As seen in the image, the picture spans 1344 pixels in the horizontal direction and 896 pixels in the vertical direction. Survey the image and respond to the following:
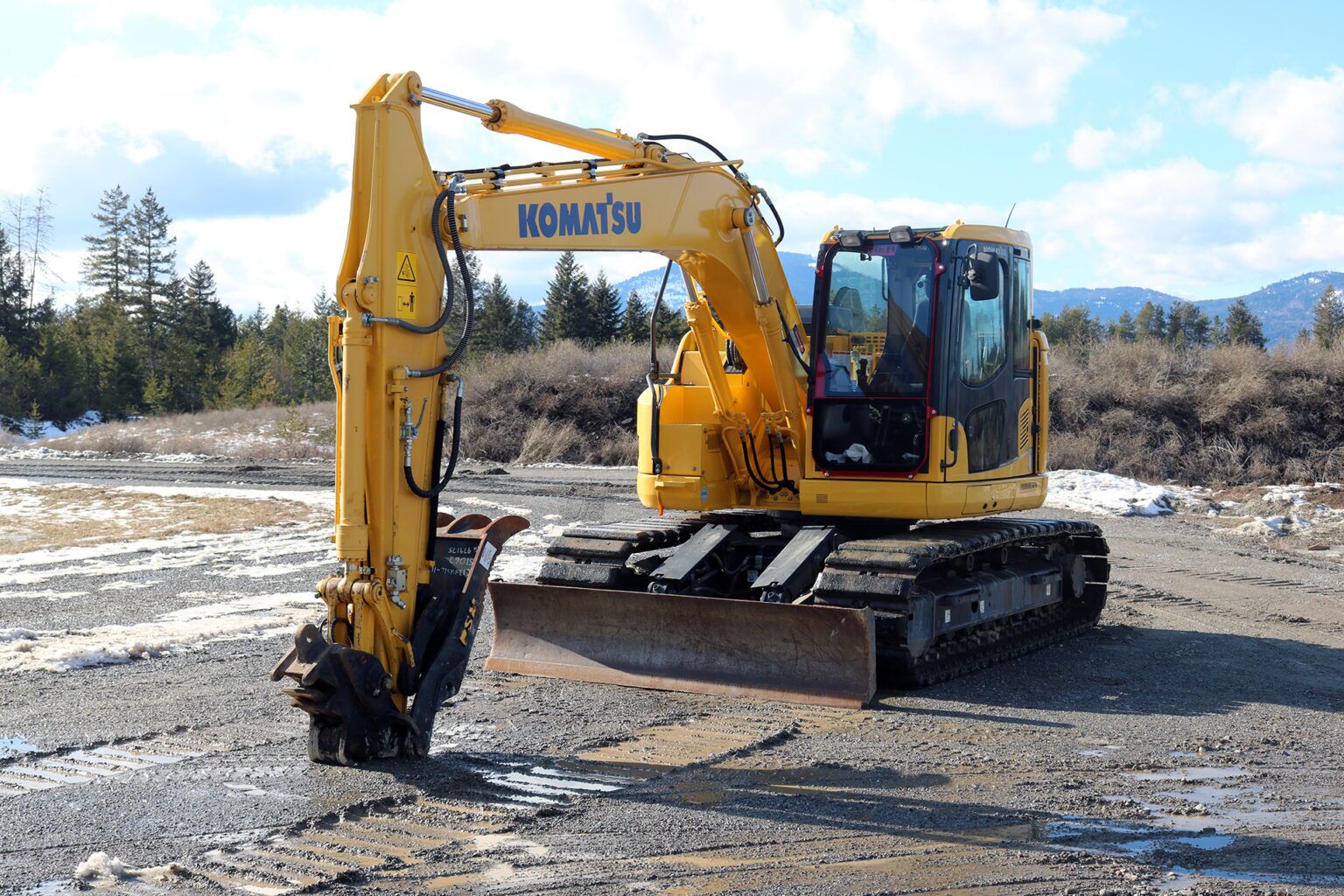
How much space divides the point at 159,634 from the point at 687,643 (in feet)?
14.2

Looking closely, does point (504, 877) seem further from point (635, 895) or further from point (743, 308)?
point (743, 308)

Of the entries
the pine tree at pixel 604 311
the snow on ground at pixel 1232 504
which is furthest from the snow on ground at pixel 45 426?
the snow on ground at pixel 1232 504

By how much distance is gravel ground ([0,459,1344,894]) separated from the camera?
4977mm

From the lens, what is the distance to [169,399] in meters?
58.9

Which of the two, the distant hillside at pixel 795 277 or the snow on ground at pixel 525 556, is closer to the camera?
the distant hillside at pixel 795 277

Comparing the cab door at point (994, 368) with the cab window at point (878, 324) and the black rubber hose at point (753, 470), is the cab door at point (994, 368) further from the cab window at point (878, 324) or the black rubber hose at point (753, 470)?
the black rubber hose at point (753, 470)

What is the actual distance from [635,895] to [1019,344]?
20.2ft

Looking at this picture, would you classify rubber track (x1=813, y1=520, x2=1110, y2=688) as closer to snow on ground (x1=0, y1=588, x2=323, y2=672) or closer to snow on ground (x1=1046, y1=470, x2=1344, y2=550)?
snow on ground (x1=0, y1=588, x2=323, y2=672)

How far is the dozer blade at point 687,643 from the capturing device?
7957mm

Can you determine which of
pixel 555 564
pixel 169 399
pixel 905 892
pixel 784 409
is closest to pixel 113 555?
pixel 555 564

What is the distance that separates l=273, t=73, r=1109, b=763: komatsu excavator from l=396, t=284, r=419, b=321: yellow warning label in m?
0.01

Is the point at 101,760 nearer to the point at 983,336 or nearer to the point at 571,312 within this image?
the point at 983,336

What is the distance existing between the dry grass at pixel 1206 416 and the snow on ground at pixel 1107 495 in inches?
139

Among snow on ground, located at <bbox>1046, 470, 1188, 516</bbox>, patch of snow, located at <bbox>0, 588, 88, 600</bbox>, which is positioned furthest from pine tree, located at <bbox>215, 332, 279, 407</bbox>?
patch of snow, located at <bbox>0, 588, 88, 600</bbox>
